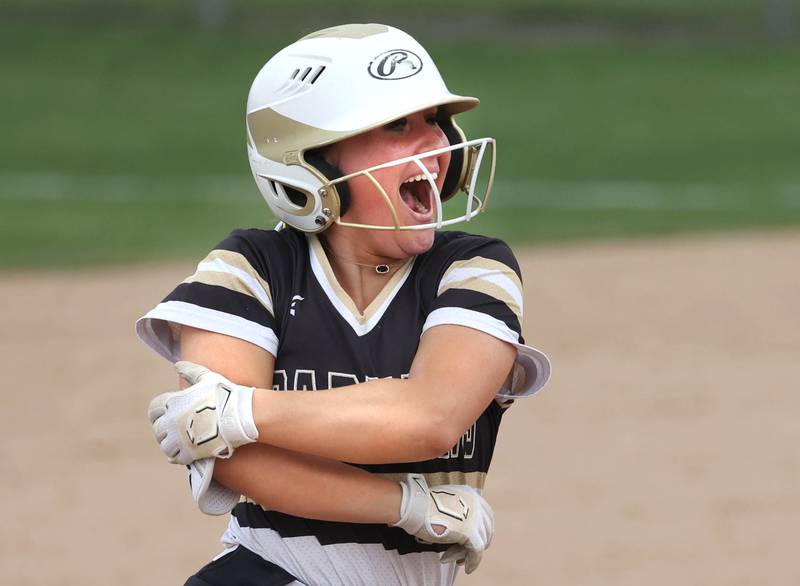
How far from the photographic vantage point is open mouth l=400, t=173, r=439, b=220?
269 centimetres

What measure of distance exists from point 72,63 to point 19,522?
492 inches

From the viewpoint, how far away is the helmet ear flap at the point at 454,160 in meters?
2.81

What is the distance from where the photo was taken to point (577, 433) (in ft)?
23.3

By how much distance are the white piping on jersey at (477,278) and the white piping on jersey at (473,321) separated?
0.07 metres

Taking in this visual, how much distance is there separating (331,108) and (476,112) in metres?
13.1

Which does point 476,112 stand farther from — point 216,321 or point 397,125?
point 216,321

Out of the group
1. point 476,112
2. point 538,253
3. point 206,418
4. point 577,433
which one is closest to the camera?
point 206,418

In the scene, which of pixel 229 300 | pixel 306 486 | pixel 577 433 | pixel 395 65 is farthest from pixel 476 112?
pixel 306 486

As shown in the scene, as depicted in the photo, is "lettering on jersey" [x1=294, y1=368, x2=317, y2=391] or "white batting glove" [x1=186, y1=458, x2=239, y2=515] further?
"lettering on jersey" [x1=294, y1=368, x2=317, y2=391]

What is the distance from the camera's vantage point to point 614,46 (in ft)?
61.6

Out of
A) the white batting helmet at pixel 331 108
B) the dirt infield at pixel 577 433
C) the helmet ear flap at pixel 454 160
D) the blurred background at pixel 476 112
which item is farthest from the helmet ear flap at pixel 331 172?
the blurred background at pixel 476 112

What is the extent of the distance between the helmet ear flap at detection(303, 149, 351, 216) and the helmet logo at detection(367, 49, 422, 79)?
0.61 ft

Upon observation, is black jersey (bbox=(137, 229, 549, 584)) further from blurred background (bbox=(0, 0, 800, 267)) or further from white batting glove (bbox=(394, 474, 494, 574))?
blurred background (bbox=(0, 0, 800, 267))

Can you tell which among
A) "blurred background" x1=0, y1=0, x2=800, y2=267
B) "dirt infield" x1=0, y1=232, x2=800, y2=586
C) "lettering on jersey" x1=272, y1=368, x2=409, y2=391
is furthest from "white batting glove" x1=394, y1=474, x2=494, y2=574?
"blurred background" x1=0, y1=0, x2=800, y2=267
